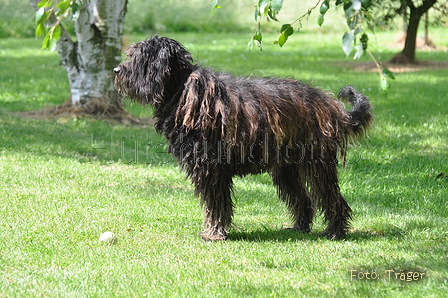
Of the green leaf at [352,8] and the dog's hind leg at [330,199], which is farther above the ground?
the green leaf at [352,8]

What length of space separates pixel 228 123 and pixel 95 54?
22.5ft

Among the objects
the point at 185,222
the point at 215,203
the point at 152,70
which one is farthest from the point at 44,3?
the point at 185,222

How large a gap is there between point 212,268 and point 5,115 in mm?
8408

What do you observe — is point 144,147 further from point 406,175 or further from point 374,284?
point 374,284

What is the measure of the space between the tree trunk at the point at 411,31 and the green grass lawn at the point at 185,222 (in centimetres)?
444

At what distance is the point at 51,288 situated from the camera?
454cm

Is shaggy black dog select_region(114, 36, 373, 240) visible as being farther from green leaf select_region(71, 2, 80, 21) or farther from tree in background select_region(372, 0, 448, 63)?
tree in background select_region(372, 0, 448, 63)

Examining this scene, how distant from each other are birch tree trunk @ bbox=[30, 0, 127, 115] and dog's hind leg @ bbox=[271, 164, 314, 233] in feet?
20.9

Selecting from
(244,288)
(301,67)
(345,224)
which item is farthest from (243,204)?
(301,67)

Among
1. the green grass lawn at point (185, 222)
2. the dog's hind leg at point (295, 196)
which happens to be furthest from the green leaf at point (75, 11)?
the dog's hind leg at point (295, 196)

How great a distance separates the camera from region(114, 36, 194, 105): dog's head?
18.1 feet

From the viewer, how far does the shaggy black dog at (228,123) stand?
5535 mm

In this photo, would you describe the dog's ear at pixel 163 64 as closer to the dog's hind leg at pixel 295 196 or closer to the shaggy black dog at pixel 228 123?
the shaggy black dog at pixel 228 123

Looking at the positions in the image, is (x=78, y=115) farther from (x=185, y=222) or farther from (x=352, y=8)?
(x=352, y=8)
